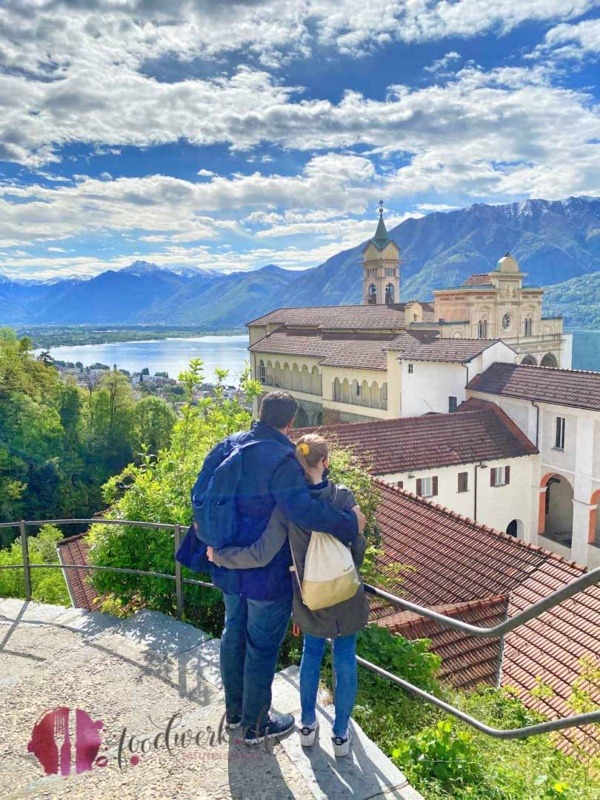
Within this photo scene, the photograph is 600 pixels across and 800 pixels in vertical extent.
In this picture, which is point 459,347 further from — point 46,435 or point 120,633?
point 46,435

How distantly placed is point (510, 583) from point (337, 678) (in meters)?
9.46

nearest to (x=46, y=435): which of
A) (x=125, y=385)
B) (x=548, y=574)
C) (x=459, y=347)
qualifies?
(x=125, y=385)

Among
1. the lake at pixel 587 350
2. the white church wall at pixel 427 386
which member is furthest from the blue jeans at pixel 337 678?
the lake at pixel 587 350

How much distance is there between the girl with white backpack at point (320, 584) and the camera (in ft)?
10.5

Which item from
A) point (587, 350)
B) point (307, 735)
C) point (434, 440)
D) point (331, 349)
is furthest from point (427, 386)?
point (587, 350)

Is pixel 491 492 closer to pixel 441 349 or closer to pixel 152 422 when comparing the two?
pixel 441 349

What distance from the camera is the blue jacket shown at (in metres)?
3.13

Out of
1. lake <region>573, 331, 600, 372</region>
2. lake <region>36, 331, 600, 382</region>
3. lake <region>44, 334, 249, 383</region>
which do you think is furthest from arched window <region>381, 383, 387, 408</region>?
lake <region>44, 334, 249, 383</region>

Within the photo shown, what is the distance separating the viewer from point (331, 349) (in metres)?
43.2

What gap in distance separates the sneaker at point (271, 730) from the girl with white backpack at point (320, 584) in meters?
0.15

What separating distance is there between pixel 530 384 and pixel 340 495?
2431 centimetres

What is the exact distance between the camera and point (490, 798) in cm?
340

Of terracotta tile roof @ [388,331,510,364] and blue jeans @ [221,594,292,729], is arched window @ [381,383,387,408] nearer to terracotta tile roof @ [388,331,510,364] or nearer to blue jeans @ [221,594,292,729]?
terracotta tile roof @ [388,331,510,364]
